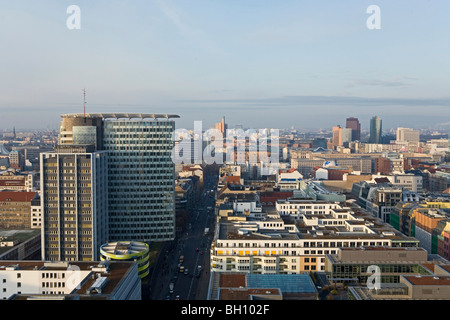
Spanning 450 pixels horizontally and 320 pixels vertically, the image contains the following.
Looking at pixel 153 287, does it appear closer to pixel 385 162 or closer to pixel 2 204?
pixel 2 204

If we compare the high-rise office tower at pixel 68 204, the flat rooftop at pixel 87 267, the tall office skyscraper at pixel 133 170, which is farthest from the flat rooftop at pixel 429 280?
the tall office skyscraper at pixel 133 170

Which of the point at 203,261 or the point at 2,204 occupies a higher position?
the point at 2,204

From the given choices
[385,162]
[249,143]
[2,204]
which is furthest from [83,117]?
[249,143]

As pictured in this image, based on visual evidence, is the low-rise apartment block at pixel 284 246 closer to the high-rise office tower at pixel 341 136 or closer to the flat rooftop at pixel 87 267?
the flat rooftop at pixel 87 267

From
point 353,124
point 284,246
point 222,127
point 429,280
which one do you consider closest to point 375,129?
point 353,124

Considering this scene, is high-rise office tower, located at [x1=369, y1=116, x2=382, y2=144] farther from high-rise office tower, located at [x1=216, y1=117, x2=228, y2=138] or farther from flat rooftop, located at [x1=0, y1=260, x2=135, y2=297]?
flat rooftop, located at [x1=0, y1=260, x2=135, y2=297]

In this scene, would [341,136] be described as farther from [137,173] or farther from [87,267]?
[87,267]

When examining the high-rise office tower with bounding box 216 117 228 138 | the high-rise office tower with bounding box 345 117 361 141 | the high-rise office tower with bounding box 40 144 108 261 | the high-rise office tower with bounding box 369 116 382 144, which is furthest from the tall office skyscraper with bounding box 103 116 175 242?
the high-rise office tower with bounding box 345 117 361 141
